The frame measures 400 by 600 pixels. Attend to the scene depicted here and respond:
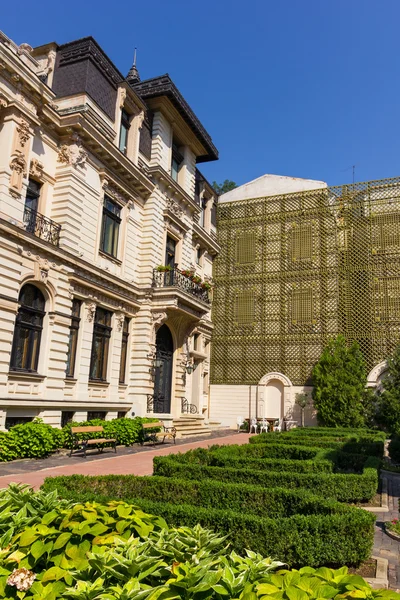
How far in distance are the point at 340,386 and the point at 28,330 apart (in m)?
19.4

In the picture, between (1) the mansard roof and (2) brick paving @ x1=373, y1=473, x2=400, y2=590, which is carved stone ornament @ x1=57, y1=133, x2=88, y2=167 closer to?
(1) the mansard roof

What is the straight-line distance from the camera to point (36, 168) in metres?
16.9

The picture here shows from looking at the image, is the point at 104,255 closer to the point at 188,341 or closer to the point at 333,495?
the point at 188,341

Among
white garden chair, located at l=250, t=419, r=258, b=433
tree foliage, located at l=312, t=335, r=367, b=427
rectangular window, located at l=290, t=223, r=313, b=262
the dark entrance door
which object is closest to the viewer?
the dark entrance door

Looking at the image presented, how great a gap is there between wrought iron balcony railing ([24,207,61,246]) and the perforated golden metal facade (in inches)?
740

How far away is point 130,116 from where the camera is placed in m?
22.6

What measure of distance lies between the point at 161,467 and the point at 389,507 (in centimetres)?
484

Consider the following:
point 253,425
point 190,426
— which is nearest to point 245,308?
point 253,425

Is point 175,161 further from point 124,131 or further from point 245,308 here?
point 245,308

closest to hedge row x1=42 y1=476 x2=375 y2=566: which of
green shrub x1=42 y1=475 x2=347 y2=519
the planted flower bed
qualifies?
green shrub x1=42 y1=475 x2=347 y2=519

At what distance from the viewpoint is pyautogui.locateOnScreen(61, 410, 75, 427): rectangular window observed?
664 inches

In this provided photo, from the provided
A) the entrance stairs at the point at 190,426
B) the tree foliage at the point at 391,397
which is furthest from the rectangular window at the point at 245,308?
the tree foliage at the point at 391,397

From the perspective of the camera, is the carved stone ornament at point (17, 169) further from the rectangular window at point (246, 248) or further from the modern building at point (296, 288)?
the rectangular window at point (246, 248)

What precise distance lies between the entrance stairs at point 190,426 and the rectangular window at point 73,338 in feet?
23.6
